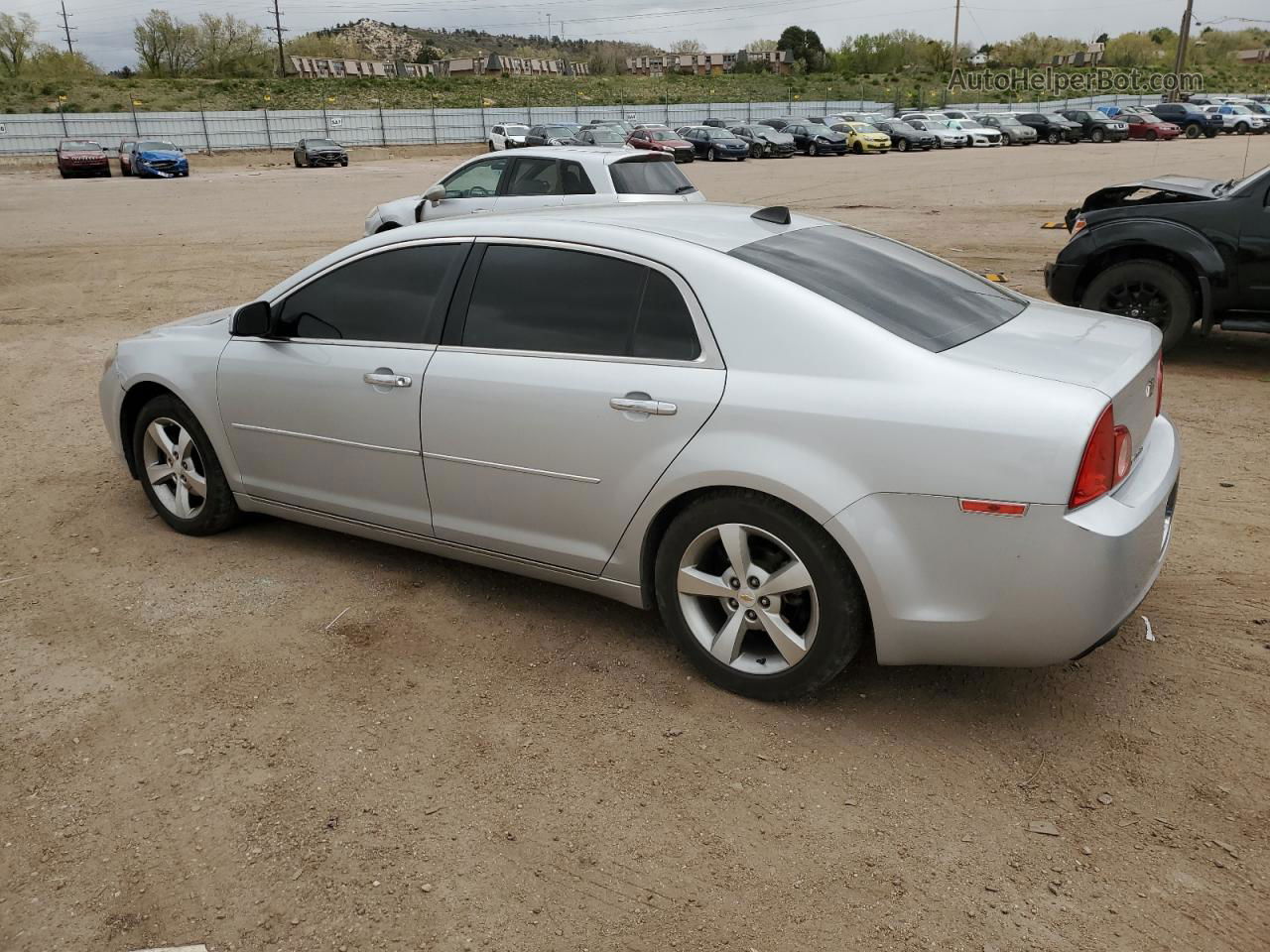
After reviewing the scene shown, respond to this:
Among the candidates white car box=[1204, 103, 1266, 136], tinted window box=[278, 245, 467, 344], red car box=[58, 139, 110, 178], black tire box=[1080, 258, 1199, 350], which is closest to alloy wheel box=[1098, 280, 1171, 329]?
black tire box=[1080, 258, 1199, 350]

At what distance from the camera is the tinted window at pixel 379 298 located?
412cm

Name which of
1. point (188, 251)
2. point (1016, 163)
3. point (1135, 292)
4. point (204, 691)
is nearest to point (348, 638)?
point (204, 691)

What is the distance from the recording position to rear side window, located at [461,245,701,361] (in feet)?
11.7

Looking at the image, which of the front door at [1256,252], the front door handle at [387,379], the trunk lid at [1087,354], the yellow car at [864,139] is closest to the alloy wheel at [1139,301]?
the front door at [1256,252]

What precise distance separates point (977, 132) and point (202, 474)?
47.3 m

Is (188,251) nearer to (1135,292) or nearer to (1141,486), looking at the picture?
(1135,292)

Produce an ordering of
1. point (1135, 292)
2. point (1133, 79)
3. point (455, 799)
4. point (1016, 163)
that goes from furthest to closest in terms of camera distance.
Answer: point (1133, 79) → point (1016, 163) → point (1135, 292) → point (455, 799)

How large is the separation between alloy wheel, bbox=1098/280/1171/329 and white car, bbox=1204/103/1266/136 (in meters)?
51.4

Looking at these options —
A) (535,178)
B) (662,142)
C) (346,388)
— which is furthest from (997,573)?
(662,142)

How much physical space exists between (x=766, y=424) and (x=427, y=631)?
1666 mm

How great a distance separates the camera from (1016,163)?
3384 cm

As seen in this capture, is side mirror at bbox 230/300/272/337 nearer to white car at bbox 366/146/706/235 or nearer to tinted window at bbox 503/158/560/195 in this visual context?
white car at bbox 366/146/706/235

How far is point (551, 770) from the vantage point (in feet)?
10.5

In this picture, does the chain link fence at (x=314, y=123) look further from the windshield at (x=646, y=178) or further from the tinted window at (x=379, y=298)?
the tinted window at (x=379, y=298)
